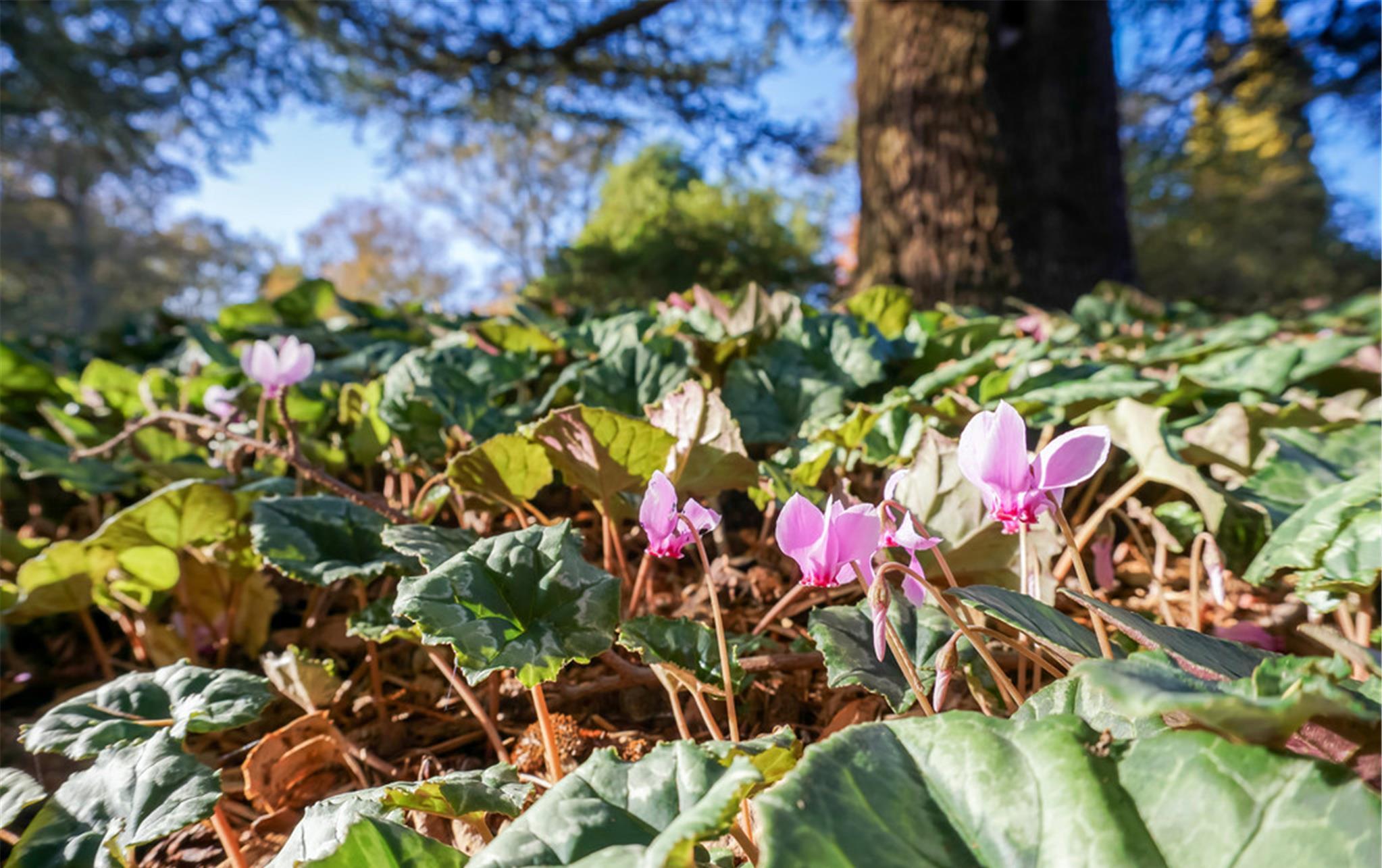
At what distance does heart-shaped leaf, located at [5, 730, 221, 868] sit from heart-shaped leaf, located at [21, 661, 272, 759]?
0.11 ft

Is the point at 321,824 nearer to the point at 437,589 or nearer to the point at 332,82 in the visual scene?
the point at 437,589

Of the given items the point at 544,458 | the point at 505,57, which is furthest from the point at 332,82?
the point at 544,458

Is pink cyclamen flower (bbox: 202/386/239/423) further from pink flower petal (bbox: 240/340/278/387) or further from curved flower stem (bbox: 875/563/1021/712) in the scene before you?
curved flower stem (bbox: 875/563/1021/712)

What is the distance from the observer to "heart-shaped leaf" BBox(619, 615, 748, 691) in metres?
0.85

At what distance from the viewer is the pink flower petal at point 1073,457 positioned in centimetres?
65

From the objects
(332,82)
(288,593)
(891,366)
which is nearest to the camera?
(288,593)

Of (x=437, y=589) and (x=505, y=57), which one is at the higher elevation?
(x=505, y=57)

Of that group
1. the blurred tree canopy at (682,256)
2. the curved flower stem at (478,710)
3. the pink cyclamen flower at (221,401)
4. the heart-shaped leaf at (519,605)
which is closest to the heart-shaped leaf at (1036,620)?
the heart-shaped leaf at (519,605)

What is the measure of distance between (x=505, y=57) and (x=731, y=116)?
6.89 ft

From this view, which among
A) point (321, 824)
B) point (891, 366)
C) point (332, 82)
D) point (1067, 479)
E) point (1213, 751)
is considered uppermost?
point (332, 82)

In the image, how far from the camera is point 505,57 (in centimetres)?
638

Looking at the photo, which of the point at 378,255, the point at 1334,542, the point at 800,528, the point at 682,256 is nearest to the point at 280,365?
the point at 800,528

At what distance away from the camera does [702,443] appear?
1046mm

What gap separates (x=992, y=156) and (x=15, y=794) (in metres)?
3.55
